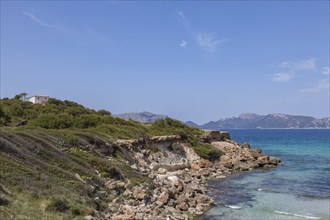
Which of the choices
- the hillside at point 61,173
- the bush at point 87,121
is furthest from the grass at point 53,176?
the bush at point 87,121

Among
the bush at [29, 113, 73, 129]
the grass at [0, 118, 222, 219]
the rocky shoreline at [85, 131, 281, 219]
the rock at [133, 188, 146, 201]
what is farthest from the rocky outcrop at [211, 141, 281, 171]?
the rock at [133, 188, 146, 201]

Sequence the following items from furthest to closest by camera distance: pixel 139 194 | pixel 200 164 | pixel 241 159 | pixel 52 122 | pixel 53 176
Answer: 1. pixel 241 159
2. pixel 200 164
3. pixel 52 122
4. pixel 139 194
5. pixel 53 176

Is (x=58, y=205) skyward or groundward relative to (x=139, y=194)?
skyward

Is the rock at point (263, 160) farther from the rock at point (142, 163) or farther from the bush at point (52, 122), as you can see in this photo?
the bush at point (52, 122)

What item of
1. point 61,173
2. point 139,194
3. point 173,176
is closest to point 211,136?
point 173,176

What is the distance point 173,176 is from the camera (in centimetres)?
3750

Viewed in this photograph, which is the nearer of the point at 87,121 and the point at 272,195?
the point at 272,195

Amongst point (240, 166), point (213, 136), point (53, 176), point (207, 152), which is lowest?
point (240, 166)

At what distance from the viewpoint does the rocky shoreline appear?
24.4 meters

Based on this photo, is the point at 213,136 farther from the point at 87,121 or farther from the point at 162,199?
the point at 162,199

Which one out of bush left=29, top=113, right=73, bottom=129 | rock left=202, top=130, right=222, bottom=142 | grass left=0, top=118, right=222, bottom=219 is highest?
bush left=29, top=113, right=73, bottom=129

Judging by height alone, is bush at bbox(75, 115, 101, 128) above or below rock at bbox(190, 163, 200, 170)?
above

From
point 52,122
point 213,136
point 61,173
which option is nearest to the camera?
point 61,173

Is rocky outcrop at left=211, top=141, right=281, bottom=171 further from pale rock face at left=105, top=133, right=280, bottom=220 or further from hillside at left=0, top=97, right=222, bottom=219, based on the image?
hillside at left=0, top=97, right=222, bottom=219
